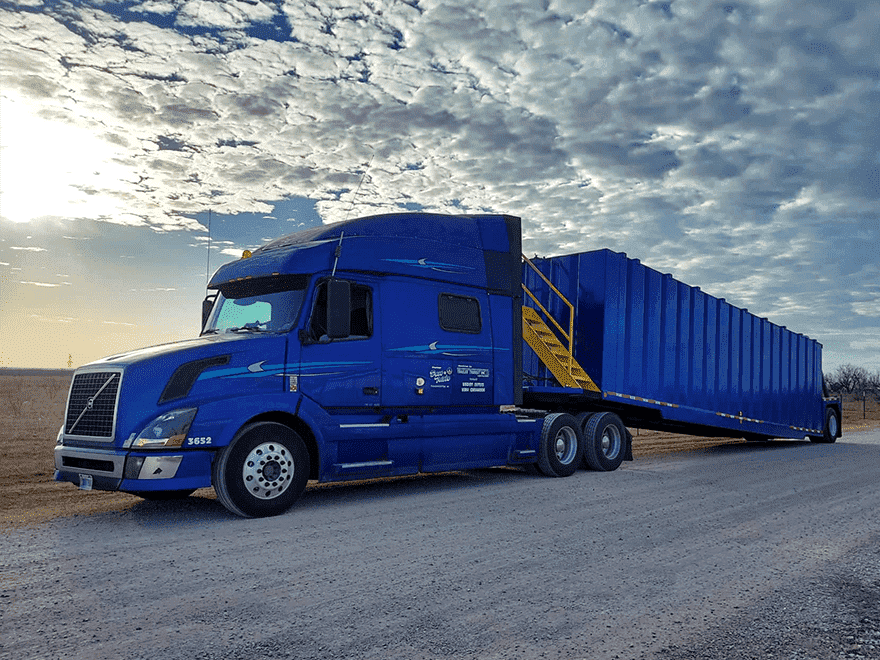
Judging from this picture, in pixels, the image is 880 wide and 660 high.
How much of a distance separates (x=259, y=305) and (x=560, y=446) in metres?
5.37

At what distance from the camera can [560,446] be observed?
11.3 metres

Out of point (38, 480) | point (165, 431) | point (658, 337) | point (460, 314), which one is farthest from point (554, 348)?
point (38, 480)

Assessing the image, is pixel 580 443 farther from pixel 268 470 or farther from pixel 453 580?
pixel 453 580

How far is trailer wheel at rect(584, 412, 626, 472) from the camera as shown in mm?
11711

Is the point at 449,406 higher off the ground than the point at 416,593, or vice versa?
the point at 449,406

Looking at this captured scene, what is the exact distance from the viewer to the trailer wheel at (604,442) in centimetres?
1171

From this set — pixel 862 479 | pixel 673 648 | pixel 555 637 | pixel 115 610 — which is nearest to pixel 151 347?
pixel 115 610

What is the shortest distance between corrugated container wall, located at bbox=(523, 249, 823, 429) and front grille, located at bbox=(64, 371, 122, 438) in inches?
277

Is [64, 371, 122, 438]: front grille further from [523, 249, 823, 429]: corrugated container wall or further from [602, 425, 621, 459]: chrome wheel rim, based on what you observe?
[602, 425, 621, 459]: chrome wheel rim

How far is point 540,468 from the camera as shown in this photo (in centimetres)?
1103

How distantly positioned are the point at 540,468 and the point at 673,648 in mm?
7186

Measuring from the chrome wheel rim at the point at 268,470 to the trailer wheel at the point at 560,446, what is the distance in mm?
4564

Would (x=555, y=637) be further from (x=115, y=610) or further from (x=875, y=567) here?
(x=875, y=567)

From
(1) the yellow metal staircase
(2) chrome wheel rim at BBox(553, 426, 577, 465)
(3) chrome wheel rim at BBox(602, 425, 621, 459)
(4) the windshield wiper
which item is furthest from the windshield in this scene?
(3) chrome wheel rim at BBox(602, 425, 621, 459)
